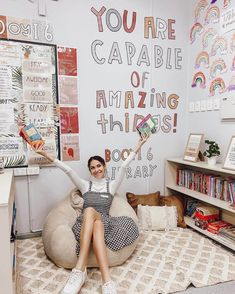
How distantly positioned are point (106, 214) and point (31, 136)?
989mm

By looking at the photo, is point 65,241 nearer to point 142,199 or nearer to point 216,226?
point 142,199

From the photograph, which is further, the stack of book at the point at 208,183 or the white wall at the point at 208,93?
the white wall at the point at 208,93

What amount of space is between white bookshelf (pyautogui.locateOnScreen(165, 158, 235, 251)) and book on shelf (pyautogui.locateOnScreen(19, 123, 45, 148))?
1564mm

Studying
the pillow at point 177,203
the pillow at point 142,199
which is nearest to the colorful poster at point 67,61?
the pillow at point 142,199

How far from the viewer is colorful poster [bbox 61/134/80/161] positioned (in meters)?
2.73

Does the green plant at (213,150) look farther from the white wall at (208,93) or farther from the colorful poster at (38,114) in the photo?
the colorful poster at (38,114)

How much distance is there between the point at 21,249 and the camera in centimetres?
238

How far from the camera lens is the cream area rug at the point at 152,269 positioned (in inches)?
71.6

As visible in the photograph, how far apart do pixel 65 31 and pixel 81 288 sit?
2.35m

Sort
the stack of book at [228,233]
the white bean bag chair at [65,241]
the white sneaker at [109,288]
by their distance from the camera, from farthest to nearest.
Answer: the stack of book at [228,233] < the white bean bag chair at [65,241] < the white sneaker at [109,288]

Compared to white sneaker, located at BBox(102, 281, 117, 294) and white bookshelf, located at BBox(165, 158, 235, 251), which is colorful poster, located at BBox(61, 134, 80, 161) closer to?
white bookshelf, located at BBox(165, 158, 235, 251)

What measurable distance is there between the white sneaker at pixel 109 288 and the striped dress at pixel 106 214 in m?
0.30

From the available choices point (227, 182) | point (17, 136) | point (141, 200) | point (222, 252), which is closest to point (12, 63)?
point (17, 136)

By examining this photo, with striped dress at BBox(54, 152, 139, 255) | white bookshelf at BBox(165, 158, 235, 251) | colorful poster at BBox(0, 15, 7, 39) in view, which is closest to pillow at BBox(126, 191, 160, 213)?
white bookshelf at BBox(165, 158, 235, 251)
